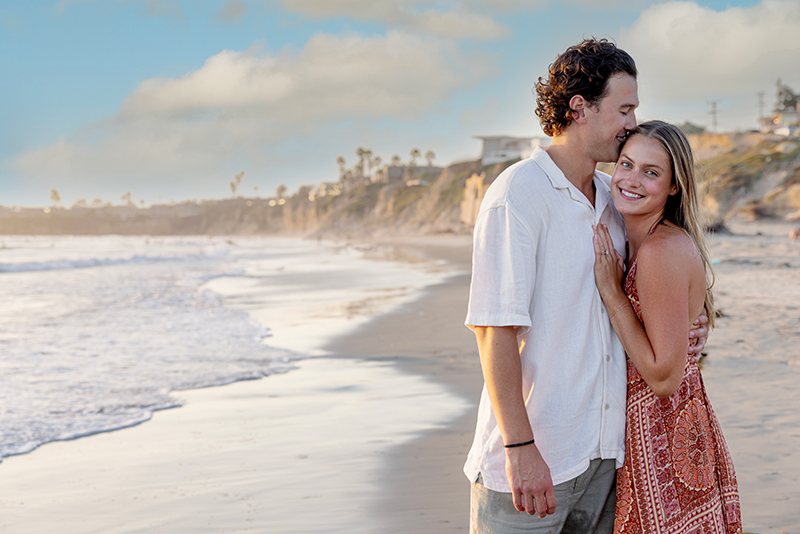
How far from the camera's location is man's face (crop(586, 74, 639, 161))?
2.18 meters

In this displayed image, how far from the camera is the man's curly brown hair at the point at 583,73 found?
2.14 m

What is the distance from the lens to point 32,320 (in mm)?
13570

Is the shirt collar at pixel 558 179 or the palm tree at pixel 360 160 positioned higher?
the palm tree at pixel 360 160

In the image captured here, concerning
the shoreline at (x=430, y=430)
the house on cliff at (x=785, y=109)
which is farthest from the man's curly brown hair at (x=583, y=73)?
the house on cliff at (x=785, y=109)

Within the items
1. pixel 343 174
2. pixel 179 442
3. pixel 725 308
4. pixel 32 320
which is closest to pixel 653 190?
pixel 179 442

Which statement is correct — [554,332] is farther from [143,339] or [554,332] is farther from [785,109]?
[785,109]

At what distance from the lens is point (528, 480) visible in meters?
1.97

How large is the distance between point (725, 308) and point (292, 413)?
7835 mm

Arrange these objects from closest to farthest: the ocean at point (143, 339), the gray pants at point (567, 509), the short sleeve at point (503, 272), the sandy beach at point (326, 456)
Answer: the short sleeve at point (503, 272), the gray pants at point (567, 509), the sandy beach at point (326, 456), the ocean at point (143, 339)

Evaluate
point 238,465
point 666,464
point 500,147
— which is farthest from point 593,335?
point 500,147

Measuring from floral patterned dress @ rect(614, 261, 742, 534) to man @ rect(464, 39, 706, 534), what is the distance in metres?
0.05

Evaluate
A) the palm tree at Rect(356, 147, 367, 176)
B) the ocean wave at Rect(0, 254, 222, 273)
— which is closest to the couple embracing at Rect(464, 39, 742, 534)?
the ocean wave at Rect(0, 254, 222, 273)

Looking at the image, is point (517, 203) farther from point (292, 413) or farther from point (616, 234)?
point (292, 413)

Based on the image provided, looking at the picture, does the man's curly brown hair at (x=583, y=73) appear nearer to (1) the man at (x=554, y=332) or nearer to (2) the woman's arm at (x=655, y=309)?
(1) the man at (x=554, y=332)
